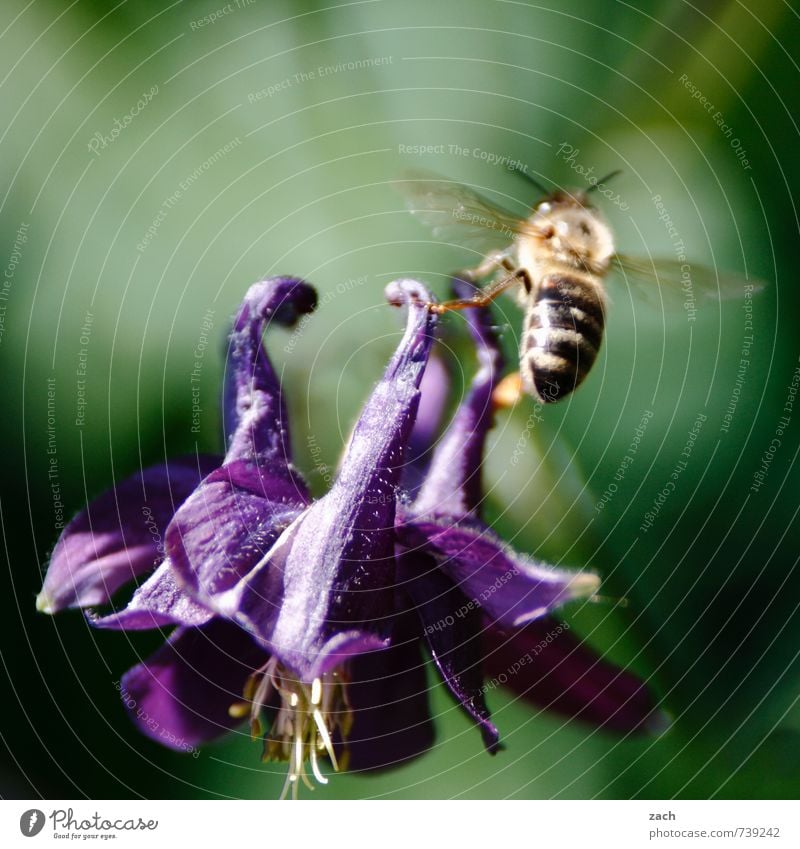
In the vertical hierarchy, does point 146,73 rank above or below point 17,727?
above

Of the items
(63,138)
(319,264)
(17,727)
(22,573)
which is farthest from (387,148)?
(17,727)

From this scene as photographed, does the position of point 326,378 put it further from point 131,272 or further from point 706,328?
point 706,328

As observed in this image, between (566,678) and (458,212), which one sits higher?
(458,212)

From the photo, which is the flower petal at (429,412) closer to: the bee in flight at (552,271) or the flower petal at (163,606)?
the bee in flight at (552,271)
